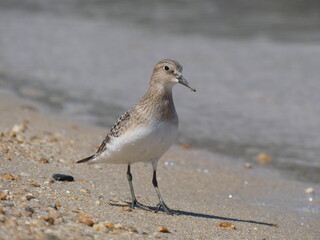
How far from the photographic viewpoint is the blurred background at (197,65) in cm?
967

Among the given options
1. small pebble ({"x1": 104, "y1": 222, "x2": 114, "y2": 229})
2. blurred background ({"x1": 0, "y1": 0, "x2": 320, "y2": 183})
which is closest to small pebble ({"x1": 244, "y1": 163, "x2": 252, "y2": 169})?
blurred background ({"x1": 0, "y1": 0, "x2": 320, "y2": 183})

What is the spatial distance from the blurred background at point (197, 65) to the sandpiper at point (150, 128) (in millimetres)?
2963

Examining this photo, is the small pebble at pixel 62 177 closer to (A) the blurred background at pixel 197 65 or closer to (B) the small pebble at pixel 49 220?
(B) the small pebble at pixel 49 220

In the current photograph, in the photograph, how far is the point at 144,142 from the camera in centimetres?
533

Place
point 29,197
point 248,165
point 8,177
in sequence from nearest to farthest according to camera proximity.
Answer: point 29,197, point 8,177, point 248,165

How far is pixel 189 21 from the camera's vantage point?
1862cm

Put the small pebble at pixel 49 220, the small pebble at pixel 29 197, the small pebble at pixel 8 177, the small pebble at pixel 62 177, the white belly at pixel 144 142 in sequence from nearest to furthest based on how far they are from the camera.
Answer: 1. the small pebble at pixel 49 220
2. the small pebble at pixel 29 197
3. the white belly at pixel 144 142
4. the small pebble at pixel 8 177
5. the small pebble at pixel 62 177

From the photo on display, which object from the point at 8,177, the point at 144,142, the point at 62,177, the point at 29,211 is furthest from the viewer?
the point at 62,177

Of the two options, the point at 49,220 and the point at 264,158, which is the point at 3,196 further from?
the point at 264,158

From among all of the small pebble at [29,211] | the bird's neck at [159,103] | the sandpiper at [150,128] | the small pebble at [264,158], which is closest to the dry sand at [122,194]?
the small pebble at [29,211]

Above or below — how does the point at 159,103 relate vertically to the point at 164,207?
above

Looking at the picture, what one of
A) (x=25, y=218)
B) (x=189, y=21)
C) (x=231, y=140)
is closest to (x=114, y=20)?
(x=189, y=21)

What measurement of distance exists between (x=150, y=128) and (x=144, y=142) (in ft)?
0.43

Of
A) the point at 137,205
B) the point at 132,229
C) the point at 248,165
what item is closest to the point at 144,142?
the point at 137,205
